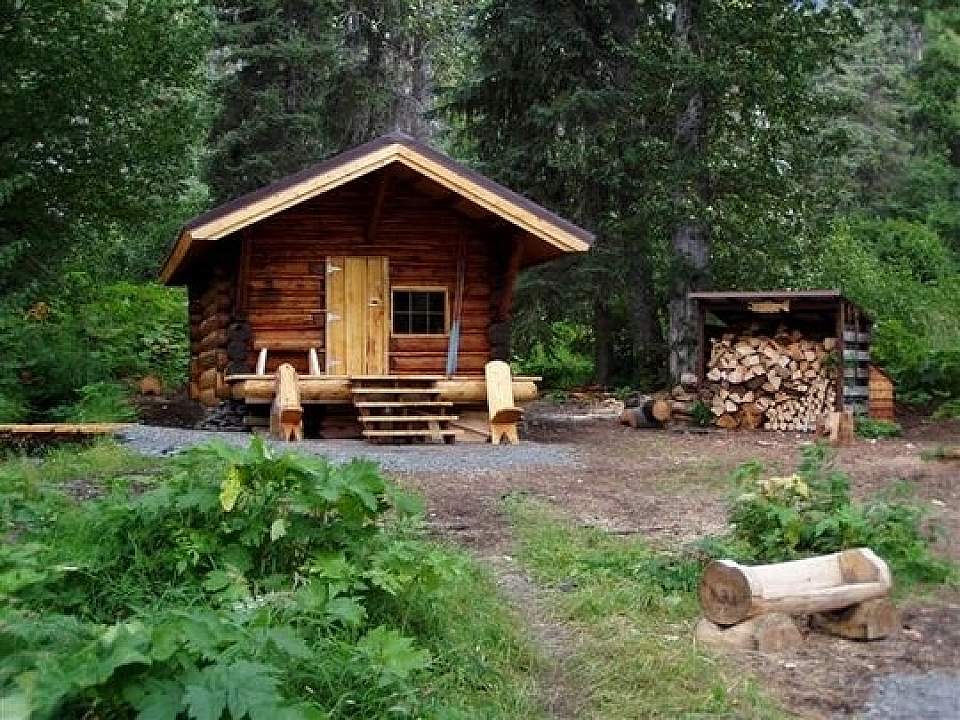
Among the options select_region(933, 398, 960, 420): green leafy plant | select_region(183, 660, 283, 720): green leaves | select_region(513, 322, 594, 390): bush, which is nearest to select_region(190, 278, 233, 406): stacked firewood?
select_region(513, 322, 594, 390): bush

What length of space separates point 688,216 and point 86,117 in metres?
9.08

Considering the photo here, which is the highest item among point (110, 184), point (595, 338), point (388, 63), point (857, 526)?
point (388, 63)

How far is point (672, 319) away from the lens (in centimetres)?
1730

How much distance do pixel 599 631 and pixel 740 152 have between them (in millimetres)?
13478

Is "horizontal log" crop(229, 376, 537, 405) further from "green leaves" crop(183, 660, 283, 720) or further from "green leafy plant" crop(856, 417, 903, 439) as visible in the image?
"green leaves" crop(183, 660, 283, 720)

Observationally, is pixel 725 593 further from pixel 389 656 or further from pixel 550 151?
pixel 550 151

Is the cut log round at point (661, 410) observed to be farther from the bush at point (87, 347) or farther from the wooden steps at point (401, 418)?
the bush at point (87, 347)

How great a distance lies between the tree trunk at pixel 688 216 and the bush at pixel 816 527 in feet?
35.0

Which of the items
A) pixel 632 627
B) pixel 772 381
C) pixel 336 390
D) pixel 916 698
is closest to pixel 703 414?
pixel 772 381

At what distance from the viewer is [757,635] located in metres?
4.84

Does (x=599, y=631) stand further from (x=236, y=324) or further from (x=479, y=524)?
(x=236, y=324)

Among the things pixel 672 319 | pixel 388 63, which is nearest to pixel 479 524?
pixel 672 319

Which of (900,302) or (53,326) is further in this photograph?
(900,302)

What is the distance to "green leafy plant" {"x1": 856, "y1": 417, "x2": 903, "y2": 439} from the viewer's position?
1410 cm
